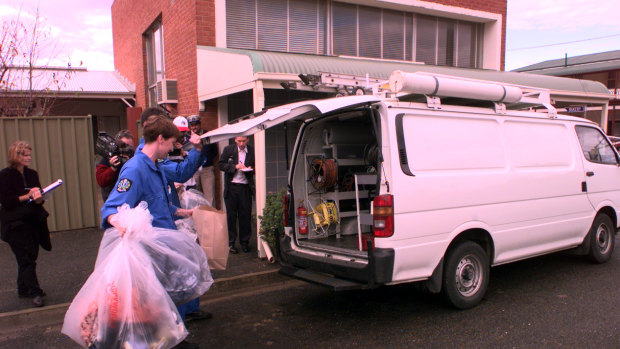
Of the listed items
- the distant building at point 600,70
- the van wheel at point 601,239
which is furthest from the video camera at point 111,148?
the distant building at point 600,70

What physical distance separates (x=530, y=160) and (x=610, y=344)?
2.10 m

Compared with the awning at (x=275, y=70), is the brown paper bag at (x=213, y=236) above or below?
below

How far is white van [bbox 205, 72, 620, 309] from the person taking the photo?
4043mm

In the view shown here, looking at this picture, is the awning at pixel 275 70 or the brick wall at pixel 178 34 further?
the brick wall at pixel 178 34

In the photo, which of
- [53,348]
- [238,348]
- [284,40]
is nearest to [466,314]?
[238,348]

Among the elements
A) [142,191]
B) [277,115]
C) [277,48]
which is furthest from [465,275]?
[277,48]

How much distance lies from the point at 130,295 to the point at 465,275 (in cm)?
337

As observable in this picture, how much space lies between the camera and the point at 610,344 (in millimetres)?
3822

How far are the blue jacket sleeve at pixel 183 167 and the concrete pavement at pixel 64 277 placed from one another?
6.61 ft

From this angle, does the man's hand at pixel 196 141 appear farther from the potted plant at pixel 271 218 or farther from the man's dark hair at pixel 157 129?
the potted plant at pixel 271 218

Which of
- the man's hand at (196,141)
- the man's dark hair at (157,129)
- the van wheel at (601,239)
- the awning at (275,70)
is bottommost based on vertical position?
the van wheel at (601,239)

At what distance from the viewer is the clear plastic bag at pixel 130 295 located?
270 cm

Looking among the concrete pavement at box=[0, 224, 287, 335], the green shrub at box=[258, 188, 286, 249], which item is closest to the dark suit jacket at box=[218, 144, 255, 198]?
the green shrub at box=[258, 188, 286, 249]

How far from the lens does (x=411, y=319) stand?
4.52 metres
